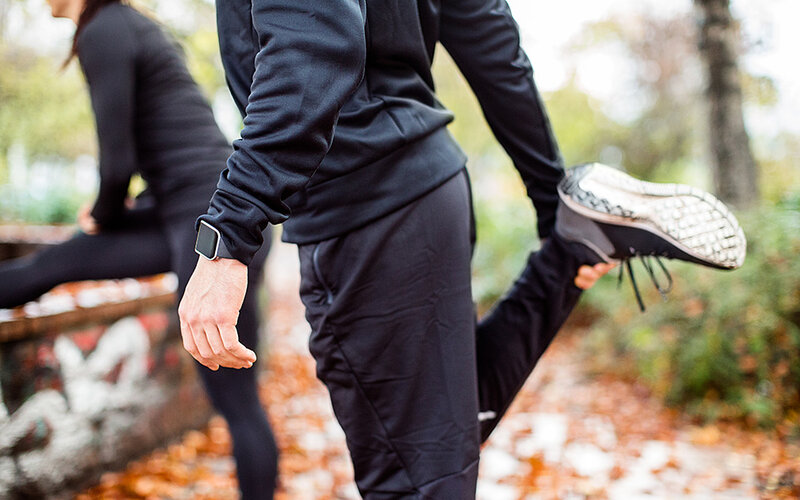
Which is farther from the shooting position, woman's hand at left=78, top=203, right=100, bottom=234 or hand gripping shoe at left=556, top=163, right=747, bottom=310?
woman's hand at left=78, top=203, right=100, bottom=234

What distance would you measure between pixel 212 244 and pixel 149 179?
1.30m

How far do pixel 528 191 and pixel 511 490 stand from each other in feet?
5.61

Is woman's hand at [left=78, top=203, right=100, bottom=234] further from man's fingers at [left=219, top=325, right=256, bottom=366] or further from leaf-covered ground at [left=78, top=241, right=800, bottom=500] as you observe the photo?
man's fingers at [left=219, top=325, right=256, bottom=366]

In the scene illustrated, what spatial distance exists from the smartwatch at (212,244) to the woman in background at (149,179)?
981 mm

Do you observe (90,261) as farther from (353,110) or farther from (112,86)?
(353,110)

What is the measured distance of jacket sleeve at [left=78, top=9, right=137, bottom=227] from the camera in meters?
1.95

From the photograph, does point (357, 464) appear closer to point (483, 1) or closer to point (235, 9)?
point (235, 9)

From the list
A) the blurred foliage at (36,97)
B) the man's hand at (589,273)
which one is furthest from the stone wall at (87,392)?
the blurred foliage at (36,97)

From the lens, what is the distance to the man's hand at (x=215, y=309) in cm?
105

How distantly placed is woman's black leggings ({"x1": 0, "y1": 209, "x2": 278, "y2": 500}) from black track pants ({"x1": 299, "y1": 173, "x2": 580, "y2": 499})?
0.78 meters

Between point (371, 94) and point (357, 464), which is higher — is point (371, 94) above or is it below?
above

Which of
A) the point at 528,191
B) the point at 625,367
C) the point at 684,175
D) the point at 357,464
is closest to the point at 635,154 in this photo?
the point at 684,175

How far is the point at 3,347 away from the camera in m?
2.45

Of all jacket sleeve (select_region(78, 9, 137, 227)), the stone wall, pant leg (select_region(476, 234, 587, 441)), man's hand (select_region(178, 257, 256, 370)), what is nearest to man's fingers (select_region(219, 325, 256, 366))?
man's hand (select_region(178, 257, 256, 370))
